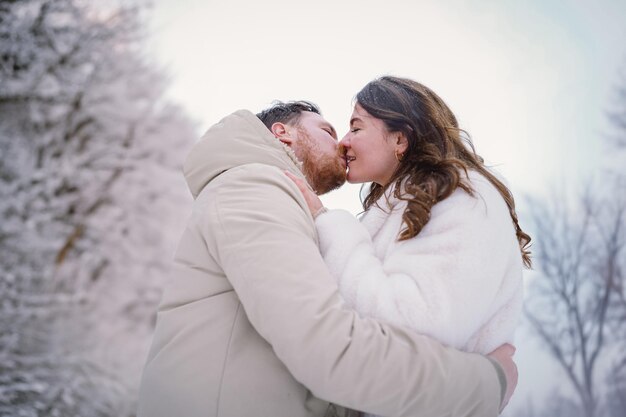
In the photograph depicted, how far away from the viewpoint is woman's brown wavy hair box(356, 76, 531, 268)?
142 cm

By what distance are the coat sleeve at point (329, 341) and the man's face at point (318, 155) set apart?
0.78m

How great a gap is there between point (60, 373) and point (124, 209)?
5.93 metres

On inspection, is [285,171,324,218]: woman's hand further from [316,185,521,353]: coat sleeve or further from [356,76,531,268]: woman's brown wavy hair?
[356,76,531,268]: woman's brown wavy hair

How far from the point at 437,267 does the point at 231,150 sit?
670 mm

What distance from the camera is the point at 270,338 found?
3.52 ft

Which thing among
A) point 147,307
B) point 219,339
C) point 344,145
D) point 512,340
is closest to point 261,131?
point 344,145

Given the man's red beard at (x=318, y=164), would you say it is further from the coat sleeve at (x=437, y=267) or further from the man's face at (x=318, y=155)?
the coat sleeve at (x=437, y=267)

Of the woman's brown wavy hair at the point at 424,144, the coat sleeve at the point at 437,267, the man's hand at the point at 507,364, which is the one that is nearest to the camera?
the coat sleeve at the point at 437,267

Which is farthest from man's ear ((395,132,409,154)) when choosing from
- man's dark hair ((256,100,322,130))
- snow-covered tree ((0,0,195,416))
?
snow-covered tree ((0,0,195,416))

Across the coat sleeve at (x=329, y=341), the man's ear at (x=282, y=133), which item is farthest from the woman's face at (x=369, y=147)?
the coat sleeve at (x=329, y=341)

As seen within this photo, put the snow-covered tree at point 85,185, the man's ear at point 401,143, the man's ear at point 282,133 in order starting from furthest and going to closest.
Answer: the snow-covered tree at point 85,185, the man's ear at point 282,133, the man's ear at point 401,143

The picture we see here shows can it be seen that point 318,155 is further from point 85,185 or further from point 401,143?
point 85,185

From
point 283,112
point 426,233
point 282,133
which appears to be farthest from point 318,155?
point 426,233

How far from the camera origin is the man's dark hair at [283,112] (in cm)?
203
